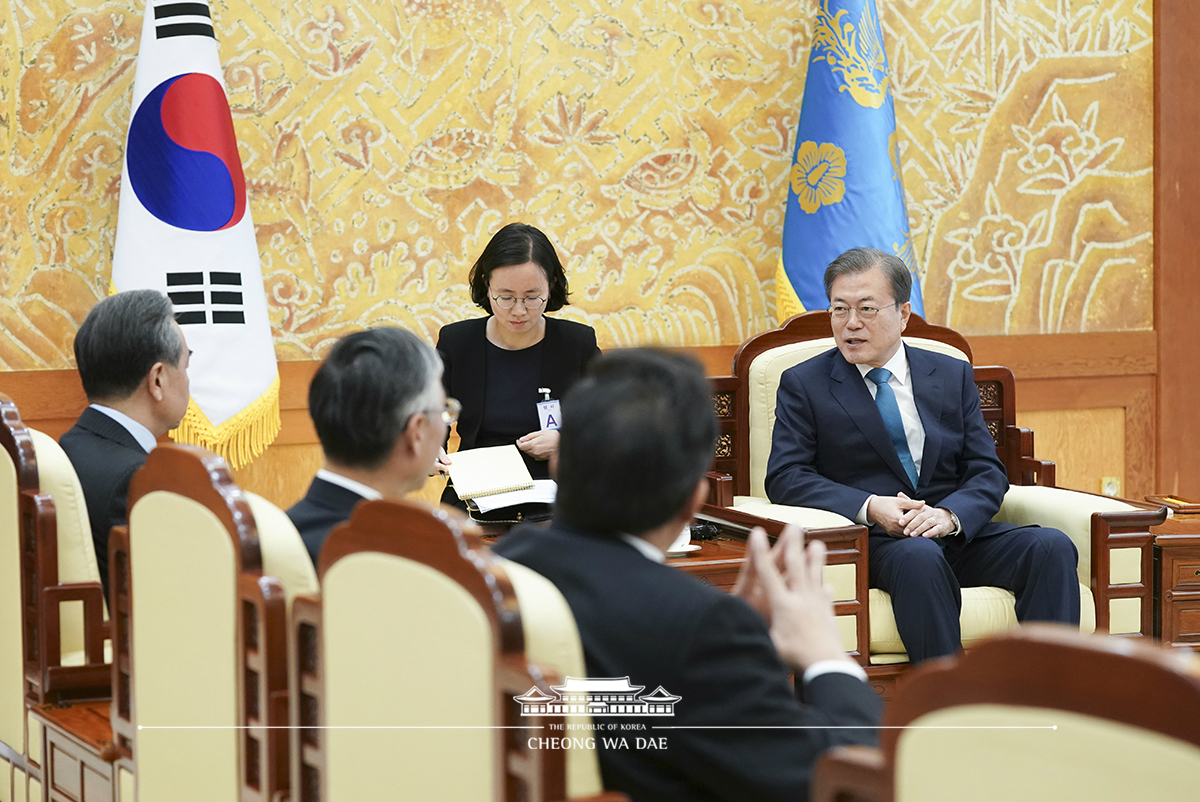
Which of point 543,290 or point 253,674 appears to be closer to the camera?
point 253,674

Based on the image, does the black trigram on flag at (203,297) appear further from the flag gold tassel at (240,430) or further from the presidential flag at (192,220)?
the flag gold tassel at (240,430)

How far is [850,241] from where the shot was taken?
469 cm

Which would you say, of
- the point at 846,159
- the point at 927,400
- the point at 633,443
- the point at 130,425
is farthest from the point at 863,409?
the point at 633,443

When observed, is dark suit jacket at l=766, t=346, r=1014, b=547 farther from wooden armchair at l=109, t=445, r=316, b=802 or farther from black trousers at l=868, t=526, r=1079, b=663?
wooden armchair at l=109, t=445, r=316, b=802

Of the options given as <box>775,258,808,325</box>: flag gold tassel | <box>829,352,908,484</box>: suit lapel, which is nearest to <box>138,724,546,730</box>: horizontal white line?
<box>829,352,908,484</box>: suit lapel

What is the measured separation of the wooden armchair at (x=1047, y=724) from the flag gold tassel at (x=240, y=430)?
3.31 metres

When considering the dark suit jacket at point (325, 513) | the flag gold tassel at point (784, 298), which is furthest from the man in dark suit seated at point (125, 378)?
the flag gold tassel at point (784, 298)

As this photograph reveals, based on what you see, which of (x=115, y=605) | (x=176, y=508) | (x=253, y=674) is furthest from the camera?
(x=115, y=605)

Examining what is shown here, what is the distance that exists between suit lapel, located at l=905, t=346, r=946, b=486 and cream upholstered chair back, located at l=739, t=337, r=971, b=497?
1.06ft

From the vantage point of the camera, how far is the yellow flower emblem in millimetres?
4707

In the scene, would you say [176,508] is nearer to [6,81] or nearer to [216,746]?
[216,746]

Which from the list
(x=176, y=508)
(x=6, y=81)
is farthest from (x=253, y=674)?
(x=6, y=81)

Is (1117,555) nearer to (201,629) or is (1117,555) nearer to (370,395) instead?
(370,395)

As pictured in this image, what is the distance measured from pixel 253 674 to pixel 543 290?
2073 millimetres
